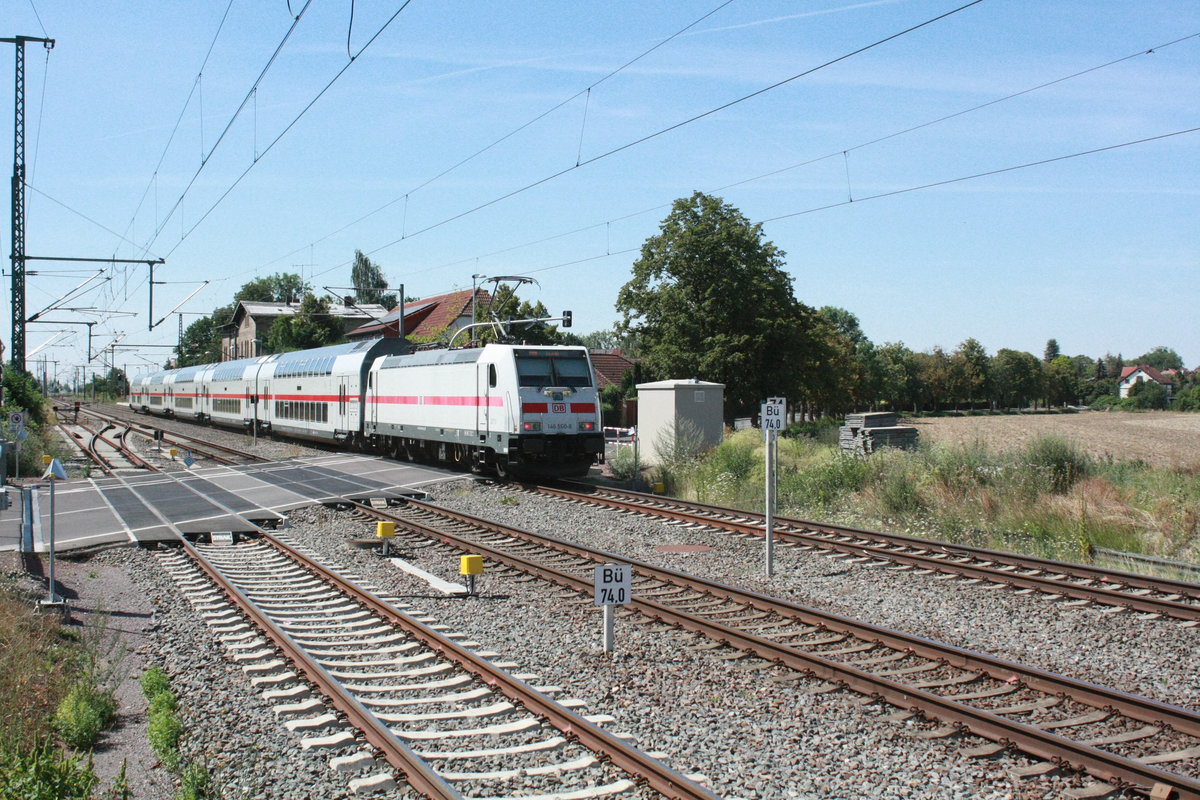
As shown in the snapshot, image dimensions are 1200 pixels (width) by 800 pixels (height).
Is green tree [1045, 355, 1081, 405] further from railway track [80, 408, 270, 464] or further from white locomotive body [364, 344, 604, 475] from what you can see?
white locomotive body [364, 344, 604, 475]

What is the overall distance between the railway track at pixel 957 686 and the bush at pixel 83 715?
4693 millimetres

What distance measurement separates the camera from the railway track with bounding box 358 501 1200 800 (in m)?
5.47

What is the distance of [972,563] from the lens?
11.5m

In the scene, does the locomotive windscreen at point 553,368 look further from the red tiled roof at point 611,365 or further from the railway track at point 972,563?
the red tiled roof at point 611,365

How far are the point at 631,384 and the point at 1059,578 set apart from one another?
4020cm

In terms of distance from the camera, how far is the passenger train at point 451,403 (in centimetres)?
2053

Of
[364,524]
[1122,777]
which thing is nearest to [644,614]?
[1122,777]

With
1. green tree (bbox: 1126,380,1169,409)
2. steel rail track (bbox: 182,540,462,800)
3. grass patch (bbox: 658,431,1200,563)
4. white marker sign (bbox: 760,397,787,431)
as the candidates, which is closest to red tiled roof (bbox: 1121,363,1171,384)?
green tree (bbox: 1126,380,1169,409)

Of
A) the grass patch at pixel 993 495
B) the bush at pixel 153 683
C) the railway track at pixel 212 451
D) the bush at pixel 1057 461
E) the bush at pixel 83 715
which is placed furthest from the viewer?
the railway track at pixel 212 451

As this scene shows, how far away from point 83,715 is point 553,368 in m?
15.3

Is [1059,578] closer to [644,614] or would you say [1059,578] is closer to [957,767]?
[644,614]

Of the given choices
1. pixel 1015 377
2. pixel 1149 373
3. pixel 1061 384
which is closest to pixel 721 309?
pixel 1015 377

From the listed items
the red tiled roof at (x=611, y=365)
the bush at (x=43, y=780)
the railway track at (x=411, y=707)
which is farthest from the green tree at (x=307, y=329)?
the bush at (x=43, y=780)

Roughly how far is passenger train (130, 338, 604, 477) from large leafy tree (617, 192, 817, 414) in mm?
16147
